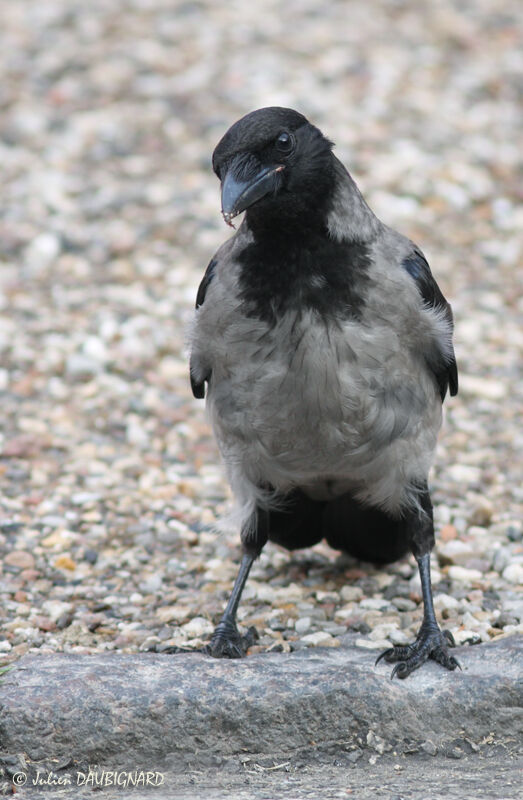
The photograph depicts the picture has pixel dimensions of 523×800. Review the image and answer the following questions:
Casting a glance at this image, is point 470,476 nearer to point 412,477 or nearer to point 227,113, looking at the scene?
point 412,477

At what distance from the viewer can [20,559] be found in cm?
587

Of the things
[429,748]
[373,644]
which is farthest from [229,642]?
[429,748]

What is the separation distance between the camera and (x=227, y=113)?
11.2m

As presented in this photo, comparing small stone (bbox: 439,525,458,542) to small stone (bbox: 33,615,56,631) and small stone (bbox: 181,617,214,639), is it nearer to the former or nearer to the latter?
small stone (bbox: 181,617,214,639)

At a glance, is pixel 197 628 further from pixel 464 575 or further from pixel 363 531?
pixel 464 575

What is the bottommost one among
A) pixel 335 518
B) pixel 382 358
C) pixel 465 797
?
pixel 335 518

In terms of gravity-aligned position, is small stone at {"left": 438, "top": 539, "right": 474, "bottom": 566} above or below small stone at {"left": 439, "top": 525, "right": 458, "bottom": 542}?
above

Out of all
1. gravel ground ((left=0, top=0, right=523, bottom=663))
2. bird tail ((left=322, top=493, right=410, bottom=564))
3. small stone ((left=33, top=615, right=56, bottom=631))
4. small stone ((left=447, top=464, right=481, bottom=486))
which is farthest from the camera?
small stone ((left=447, top=464, right=481, bottom=486))

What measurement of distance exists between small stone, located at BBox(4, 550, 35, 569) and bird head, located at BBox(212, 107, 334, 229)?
2280 millimetres

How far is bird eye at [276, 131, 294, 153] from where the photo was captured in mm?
4523

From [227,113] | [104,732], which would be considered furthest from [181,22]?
[104,732]

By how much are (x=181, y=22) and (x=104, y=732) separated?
33.7ft

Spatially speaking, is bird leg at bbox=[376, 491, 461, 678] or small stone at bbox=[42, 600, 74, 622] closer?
bird leg at bbox=[376, 491, 461, 678]

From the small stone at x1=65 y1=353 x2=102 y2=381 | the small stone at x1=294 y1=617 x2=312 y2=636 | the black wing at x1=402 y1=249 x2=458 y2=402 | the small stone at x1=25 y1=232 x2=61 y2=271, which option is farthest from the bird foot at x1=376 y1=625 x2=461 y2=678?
the small stone at x1=25 y1=232 x2=61 y2=271
